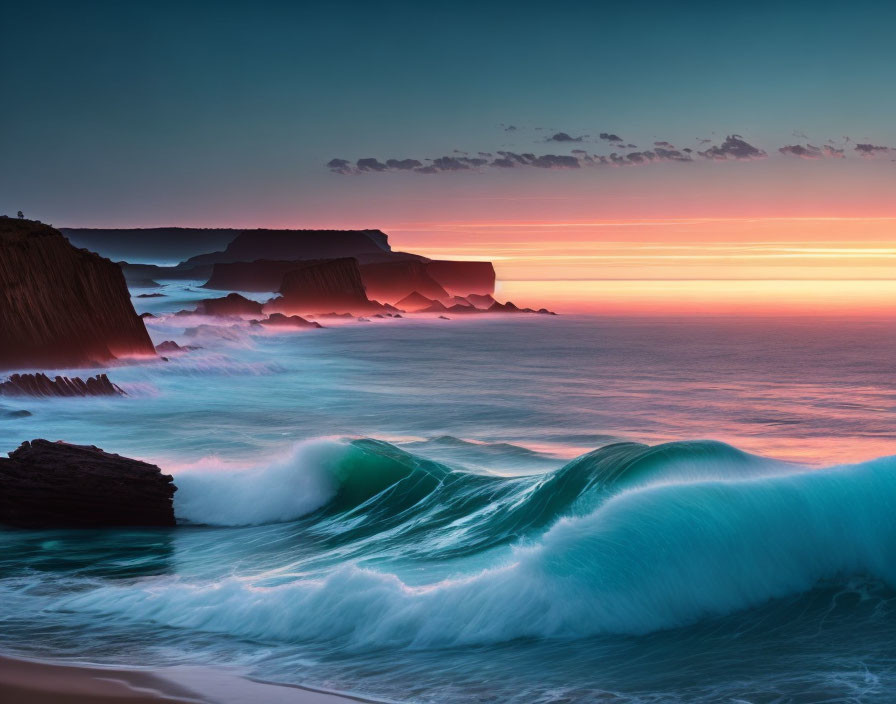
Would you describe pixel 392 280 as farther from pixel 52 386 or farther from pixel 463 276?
pixel 52 386

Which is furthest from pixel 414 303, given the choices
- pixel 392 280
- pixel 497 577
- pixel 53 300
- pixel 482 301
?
pixel 497 577

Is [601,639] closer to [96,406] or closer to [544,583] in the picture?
[544,583]

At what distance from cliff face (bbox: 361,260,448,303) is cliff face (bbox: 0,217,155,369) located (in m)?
91.6

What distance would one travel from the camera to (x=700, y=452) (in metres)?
9.19

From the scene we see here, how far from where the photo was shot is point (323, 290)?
94.8m

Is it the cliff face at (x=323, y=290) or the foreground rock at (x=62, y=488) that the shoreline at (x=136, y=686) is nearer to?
the foreground rock at (x=62, y=488)

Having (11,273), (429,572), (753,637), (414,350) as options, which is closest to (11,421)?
(11,273)

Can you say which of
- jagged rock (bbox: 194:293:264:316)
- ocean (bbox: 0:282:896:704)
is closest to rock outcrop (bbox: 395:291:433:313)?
jagged rock (bbox: 194:293:264:316)

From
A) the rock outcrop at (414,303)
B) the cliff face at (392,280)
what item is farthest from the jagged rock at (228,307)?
the cliff face at (392,280)

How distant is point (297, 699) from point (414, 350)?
173 feet

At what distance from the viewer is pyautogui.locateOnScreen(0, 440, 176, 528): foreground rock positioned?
10039mm

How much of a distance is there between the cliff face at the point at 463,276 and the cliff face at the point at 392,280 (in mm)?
15392

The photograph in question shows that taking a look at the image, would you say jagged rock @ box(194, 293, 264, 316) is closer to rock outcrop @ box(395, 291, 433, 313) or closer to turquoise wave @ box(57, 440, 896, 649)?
rock outcrop @ box(395, 291, 433, 313)

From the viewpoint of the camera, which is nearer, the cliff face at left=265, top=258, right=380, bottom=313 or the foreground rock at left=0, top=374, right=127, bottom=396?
the foreground rock at left=0, top=374, right=127, bottom=396
